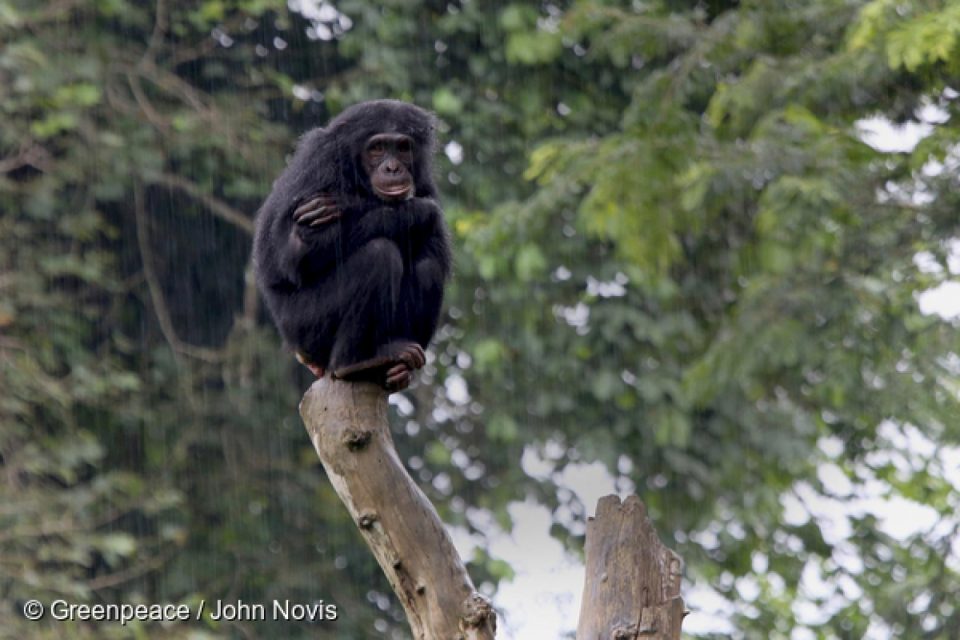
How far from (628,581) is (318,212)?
5.70 ft

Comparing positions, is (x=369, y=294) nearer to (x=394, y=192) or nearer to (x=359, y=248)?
(x=359, y=248)

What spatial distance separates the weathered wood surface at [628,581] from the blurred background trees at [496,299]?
3454mm

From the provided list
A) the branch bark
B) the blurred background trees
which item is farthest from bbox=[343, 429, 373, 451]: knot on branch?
the blurred background trees

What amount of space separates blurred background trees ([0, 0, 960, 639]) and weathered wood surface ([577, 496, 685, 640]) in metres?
3.45

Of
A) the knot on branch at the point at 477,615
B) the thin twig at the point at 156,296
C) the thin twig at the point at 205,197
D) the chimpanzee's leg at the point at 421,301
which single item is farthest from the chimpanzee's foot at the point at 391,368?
the thin twig at the point at 156,296

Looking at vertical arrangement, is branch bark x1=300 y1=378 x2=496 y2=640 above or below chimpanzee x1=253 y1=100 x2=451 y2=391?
below

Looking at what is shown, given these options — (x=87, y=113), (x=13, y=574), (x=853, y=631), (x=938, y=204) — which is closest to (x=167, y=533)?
(x=13, y=574)

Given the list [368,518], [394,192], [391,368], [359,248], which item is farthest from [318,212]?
[368,518]

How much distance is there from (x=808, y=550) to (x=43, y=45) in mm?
6157

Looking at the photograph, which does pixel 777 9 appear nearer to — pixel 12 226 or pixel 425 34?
pixel 425 34

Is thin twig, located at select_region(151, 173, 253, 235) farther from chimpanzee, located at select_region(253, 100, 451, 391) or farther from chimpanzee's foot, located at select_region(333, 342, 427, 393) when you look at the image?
chimpanzee's foot, located at select_region(333, 342, 427, 393)

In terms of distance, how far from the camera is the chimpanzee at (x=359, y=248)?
4.68m

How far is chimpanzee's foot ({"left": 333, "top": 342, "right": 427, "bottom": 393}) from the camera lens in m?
4.34

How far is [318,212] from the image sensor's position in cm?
473
